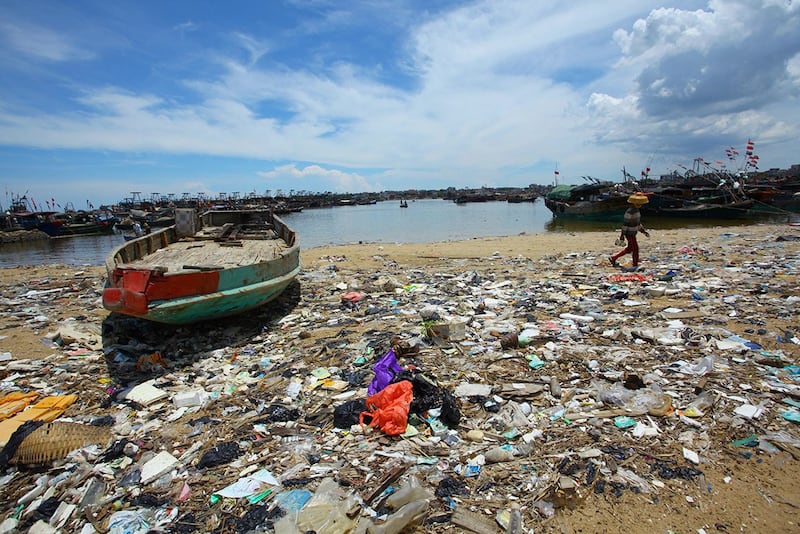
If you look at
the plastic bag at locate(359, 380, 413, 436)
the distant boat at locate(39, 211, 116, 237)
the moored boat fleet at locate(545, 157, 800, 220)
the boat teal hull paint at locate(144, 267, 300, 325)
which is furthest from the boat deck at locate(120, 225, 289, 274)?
the distant boat at locate(39, 211, 116, 237)

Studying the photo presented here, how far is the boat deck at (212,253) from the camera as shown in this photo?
5730mm

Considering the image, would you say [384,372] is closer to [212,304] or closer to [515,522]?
[515,522]

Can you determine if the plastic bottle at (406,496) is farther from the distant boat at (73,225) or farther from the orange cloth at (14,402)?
the distant boat at (73,225)

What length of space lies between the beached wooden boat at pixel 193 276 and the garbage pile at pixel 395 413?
552mm

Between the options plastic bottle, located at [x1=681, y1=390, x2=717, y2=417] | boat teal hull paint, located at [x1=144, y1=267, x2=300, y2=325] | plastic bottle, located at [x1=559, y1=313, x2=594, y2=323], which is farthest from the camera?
plastic bottle, located at [x1=559, y1=313, x2=594, y2=323]

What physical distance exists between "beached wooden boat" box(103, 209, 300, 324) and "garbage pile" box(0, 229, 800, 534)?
1.81 ft

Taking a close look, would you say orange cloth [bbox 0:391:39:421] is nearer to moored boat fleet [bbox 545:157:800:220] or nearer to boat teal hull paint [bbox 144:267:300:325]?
boat teal hull paint [bbox 144:267:300:325]

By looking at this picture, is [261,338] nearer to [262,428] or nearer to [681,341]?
[262,428]

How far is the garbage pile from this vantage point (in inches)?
89.3

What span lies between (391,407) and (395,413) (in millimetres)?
84

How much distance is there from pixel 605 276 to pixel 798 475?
5589mm

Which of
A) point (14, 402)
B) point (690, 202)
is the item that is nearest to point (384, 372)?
point (14, 402)

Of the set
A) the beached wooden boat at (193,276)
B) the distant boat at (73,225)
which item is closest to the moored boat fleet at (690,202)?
the beached wooden boat at (193,276)

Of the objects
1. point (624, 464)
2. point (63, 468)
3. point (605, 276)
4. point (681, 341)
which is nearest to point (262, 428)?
point (63, 468)
